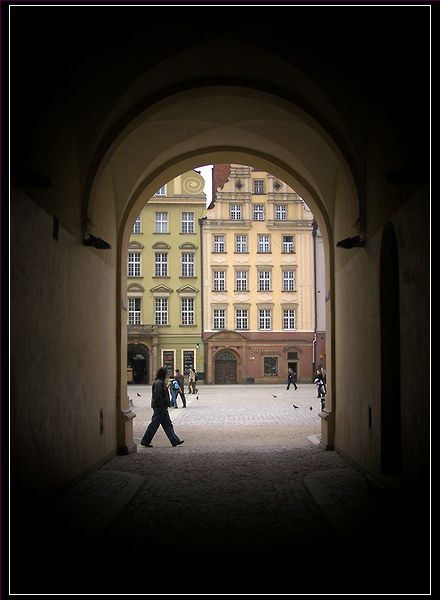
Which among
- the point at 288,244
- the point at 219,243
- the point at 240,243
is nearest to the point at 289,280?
the point at 288,244

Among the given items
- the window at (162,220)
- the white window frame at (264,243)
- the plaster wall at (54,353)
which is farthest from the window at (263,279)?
the plaster wall at (54,353)

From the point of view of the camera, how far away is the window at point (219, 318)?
56719 millimetres

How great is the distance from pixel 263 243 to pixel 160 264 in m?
8.40

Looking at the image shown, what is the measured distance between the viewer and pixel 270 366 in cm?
5653

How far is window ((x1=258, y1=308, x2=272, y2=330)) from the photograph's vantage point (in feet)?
187

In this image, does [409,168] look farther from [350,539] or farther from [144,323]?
[144,323]

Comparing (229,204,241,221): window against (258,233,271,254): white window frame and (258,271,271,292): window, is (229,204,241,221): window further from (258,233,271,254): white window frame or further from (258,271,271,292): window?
(258,271,271,292): window

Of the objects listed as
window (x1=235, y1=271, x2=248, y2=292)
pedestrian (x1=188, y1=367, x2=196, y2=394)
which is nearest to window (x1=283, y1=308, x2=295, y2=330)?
window (x1=235, y1=271, x2=248, y2=292)

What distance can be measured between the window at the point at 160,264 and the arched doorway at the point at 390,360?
48604 mm

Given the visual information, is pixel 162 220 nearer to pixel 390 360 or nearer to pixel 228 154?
pixel 228 154

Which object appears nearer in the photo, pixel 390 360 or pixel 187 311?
Result: pixel 390 360

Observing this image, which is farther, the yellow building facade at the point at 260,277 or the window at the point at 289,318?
the window at the point at 289,318

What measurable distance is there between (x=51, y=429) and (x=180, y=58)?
5.17 m

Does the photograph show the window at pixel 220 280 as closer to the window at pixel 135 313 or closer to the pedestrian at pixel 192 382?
the window at pixel 135 313
